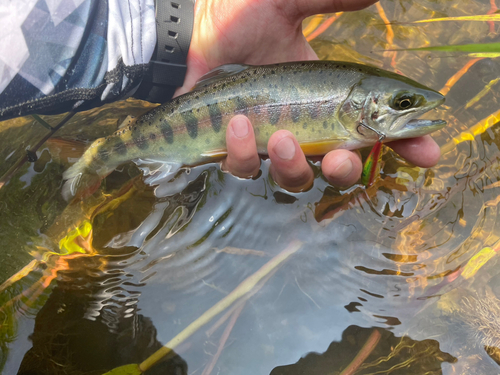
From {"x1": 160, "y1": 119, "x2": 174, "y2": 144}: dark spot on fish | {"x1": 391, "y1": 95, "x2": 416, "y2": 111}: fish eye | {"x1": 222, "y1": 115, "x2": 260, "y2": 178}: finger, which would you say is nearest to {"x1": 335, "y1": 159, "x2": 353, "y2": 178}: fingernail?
{"x1": 391, "y1": 95, "x2": 416, "y2": 111}: fish eye

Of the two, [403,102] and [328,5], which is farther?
[328,5]

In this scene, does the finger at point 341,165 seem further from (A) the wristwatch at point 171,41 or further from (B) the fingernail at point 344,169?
(A) the wristwatch at point 171,41

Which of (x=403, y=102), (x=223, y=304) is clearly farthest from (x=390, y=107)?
(x=223, y=304)

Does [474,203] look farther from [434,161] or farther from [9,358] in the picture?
[9,358]

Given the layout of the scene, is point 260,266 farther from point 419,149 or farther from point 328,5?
point 328,5

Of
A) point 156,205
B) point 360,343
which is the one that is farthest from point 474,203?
point 156,205
